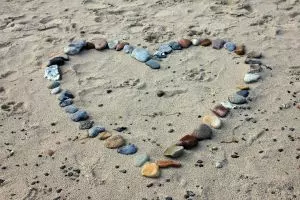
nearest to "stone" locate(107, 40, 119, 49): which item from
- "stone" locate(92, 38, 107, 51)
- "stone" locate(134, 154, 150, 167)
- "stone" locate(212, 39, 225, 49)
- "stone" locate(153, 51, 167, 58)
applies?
"stone" locate(92, 38, 107, 51)

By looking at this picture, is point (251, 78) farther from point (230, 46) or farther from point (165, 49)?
point (165, 49)

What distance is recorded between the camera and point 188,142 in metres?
3.19

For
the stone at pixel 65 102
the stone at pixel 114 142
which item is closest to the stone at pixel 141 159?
the stone at pixel 114 142

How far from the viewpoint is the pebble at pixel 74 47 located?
4262 millimetres

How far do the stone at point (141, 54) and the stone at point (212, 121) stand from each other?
908 millimetres

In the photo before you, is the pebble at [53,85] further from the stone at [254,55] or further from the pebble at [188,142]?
the stone at [254,55]

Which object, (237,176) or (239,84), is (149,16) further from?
(237,176)

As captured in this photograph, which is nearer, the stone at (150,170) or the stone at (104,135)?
the stone at (150,170)

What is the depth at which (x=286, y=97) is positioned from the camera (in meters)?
3.60

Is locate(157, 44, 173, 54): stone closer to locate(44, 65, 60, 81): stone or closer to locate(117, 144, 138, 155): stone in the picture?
locate(44, 65, 60, 81): stone

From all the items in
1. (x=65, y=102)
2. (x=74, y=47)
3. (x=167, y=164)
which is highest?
(x=74, y=47)

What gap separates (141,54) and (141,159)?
1.27 metres

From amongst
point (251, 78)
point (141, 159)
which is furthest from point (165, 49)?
point (141, 159)

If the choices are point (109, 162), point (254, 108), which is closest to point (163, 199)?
point (109, 162)
